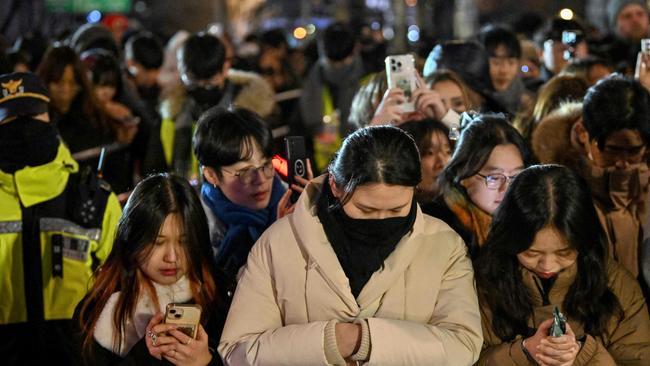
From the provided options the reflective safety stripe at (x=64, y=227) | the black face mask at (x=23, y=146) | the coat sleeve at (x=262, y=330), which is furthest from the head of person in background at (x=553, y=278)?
the black face mask at (x=23, y=146)

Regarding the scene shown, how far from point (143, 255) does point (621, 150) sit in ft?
7.61

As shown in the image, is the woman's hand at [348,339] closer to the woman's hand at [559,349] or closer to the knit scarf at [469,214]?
the woman's hand at [559,349]

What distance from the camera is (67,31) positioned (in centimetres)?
1566

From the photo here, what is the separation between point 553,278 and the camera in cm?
430

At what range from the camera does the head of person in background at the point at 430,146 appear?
18.2 ft

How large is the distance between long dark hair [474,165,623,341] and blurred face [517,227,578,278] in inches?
0.7

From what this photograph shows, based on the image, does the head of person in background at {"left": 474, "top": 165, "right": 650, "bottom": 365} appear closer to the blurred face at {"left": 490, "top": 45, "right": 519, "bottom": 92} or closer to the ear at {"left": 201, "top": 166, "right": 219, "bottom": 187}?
the ear at {"left": 201, "top": 166, "right": 219, "bottom": 187}

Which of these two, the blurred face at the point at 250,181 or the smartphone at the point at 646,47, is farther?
the smartphone at the point at 646,47

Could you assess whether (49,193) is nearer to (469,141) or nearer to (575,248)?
(469,141)

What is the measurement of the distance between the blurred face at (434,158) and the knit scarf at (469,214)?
1.78ft

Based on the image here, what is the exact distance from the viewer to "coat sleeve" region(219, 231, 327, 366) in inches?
156

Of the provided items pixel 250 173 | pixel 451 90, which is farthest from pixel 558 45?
pixel 250 173

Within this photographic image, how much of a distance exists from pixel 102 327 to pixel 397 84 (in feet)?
7.67

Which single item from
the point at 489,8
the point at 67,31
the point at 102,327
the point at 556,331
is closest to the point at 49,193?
the point at 102,327
